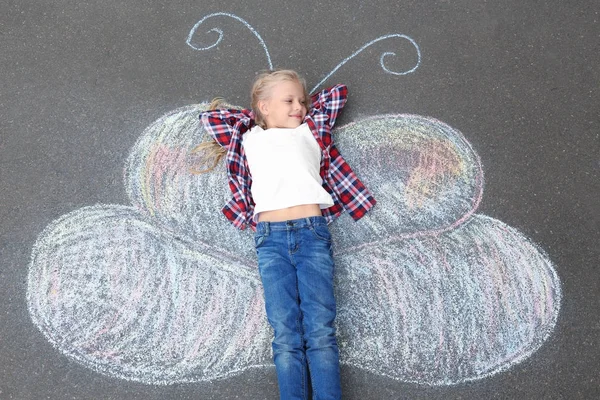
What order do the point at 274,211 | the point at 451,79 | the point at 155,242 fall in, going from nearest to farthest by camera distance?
the point at 274,211 < the point at 155,242 < the point at 451,79

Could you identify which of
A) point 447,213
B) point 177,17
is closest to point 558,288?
point 447,213

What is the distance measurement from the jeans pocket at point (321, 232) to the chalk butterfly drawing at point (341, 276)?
16cm

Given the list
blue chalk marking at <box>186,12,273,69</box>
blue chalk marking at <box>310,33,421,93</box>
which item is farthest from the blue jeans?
blue chalk marking at <box>186,12,273,69</box>

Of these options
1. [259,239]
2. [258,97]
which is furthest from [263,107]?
[259,239]

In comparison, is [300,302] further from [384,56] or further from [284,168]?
[384,56]

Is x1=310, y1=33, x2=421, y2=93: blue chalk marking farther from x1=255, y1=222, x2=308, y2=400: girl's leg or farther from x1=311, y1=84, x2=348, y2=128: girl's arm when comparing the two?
x1=255, y1=222, x2=308, y2=400: girl's leg

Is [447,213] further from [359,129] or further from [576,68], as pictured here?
[576,68]

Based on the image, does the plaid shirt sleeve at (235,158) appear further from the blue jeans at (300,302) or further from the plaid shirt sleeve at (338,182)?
the plaid shirt sleeve at (338,182)

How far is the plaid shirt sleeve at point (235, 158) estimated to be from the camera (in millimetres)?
2182

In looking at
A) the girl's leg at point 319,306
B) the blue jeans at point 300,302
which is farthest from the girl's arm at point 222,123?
the girl's leg at point 319,306

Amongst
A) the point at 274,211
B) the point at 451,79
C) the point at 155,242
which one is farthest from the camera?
the point at 451,79

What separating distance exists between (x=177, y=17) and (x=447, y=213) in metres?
1.66

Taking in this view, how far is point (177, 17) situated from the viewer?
2498 mm

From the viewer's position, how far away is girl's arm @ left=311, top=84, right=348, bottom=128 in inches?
88.4
